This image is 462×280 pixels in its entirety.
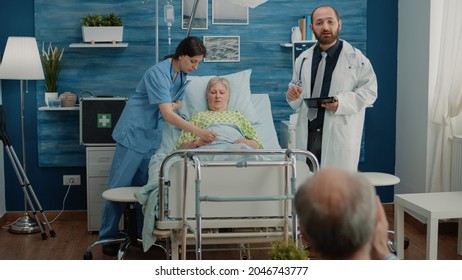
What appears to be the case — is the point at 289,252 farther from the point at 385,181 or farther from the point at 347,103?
the point at 385,181

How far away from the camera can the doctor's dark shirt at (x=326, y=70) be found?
11.7 feet

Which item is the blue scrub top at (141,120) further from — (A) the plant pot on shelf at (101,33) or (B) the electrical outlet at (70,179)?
(B) the electrical outlet at (70,179)

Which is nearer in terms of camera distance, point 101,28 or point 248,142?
point 248,142

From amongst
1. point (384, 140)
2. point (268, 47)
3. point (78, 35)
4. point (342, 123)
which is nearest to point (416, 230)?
point (384, 140)

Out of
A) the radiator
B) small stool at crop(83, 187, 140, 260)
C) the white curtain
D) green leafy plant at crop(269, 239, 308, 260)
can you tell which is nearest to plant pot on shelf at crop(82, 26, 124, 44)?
small stool at crop(83, 187, 140, 260)

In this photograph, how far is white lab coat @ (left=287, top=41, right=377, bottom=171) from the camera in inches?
139

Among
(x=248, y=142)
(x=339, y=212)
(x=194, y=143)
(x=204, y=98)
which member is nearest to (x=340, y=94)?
(x=248, y=142)

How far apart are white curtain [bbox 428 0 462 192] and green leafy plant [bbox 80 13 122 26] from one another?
6.43ft

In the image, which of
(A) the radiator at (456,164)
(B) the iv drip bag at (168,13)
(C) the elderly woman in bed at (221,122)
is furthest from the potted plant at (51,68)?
(A) the radiator at (456,164)

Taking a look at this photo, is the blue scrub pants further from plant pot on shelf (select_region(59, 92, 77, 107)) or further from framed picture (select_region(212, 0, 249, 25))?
framed picture (select_region(212, 0, 249, 25))

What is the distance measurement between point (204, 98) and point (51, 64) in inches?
42.4

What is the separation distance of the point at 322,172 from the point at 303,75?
237 centimetres

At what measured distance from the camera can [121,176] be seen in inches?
151

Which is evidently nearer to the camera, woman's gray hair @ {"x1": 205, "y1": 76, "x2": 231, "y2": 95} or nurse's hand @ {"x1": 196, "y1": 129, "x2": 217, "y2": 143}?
nurse's hand @ {"x1": 196, "y1": 129, "x2": 217, "y2": 143}
